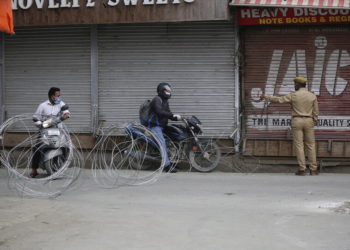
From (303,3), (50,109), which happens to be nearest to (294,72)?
(303,3)

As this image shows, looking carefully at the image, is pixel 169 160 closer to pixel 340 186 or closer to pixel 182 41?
pixel 182 41

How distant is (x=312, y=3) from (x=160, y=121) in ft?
11.3

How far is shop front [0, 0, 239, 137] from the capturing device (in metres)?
11.1

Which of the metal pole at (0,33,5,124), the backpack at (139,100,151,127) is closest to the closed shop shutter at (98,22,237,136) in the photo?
the backpack at (139,100,151,127)

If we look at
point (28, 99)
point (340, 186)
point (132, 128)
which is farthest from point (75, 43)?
point (340, 186)

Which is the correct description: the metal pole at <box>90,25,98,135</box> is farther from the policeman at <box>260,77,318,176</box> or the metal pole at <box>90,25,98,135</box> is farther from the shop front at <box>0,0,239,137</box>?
the policeman at <box>260,77,318,176</box>

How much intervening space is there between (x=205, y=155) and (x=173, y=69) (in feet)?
6.08

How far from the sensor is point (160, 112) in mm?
10586

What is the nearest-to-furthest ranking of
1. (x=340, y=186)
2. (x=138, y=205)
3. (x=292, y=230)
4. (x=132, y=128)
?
1. (x=292, y=230)
2. (x=138, y=205)
3. (x=340, y=186)
4. (x=132, y=128)

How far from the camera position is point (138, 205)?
8.18 m

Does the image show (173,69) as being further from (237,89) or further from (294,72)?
(294,72)

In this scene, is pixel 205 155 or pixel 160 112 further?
pixel 205 155

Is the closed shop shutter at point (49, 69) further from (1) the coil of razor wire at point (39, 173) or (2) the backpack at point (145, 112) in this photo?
(2) the backpack at point (145, 112)

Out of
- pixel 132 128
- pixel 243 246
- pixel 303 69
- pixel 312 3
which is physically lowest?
pixel 243 246
